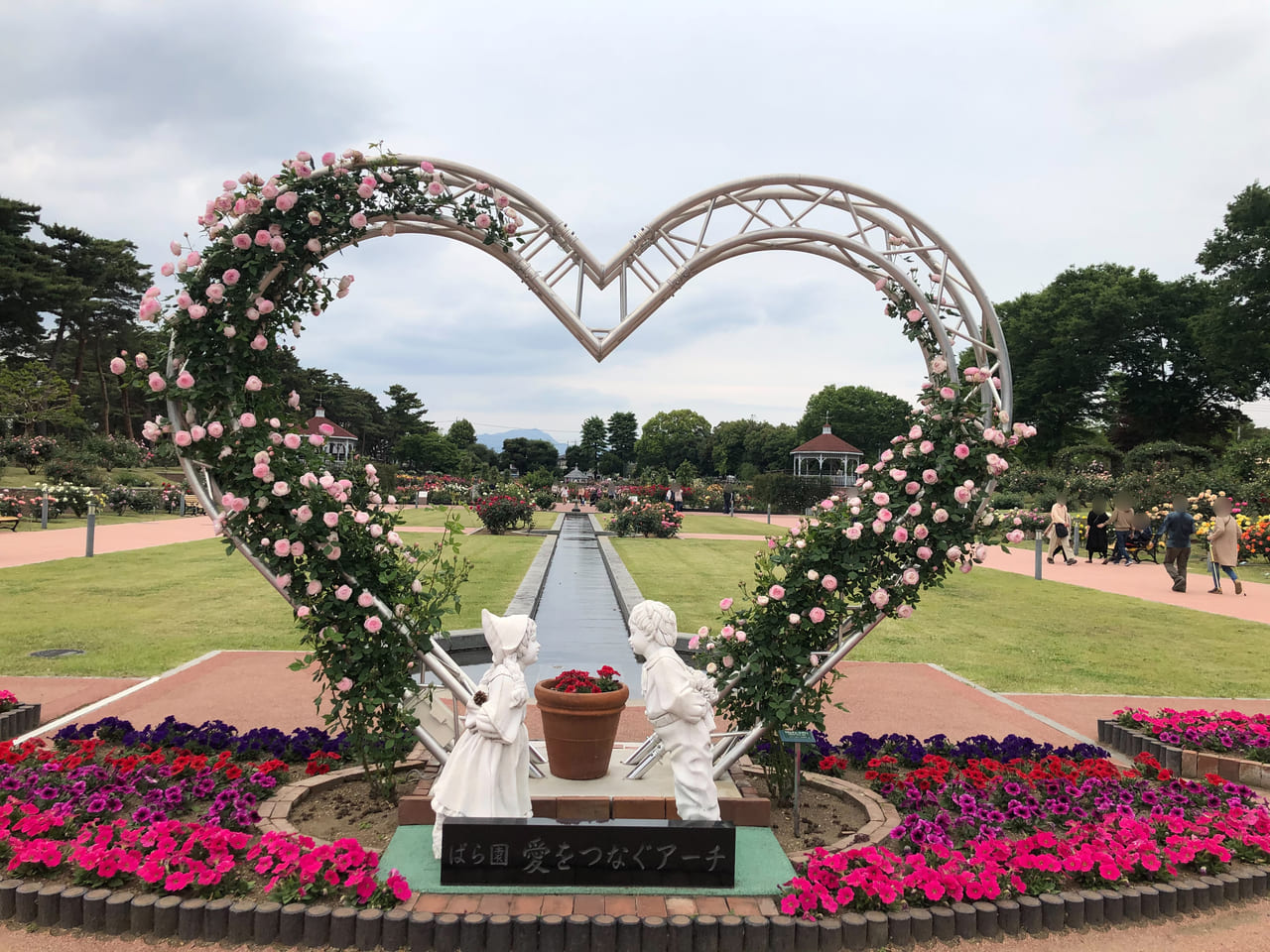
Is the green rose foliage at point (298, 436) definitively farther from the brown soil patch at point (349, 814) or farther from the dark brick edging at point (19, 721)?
the dark brick edging at point (19, 721)

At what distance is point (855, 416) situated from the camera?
249 ft

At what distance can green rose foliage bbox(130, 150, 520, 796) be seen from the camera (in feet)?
14.6

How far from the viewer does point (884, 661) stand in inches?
366

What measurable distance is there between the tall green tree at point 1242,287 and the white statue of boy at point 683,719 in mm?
39892

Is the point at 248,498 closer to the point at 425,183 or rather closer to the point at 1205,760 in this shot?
the point at 425,183

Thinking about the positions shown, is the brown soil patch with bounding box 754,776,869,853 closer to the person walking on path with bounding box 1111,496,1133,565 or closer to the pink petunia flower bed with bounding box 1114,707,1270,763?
the pink petunia flower bed with bounding box 1114,707,1270,763

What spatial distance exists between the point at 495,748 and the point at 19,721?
4.30m

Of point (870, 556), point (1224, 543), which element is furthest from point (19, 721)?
point (1224, 543)

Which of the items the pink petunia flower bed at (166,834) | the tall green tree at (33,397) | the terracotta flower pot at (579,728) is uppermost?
the tall green tree at (33,397)

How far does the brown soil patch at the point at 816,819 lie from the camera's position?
14.3ft

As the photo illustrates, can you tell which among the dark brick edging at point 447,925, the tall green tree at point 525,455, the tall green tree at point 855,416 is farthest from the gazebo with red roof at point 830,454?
the dark brick edging at point 447,925

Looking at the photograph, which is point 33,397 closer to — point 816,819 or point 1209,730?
point 816,819

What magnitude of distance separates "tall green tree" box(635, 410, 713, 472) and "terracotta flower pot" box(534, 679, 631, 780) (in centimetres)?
8073

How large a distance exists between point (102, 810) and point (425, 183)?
3761 mm
